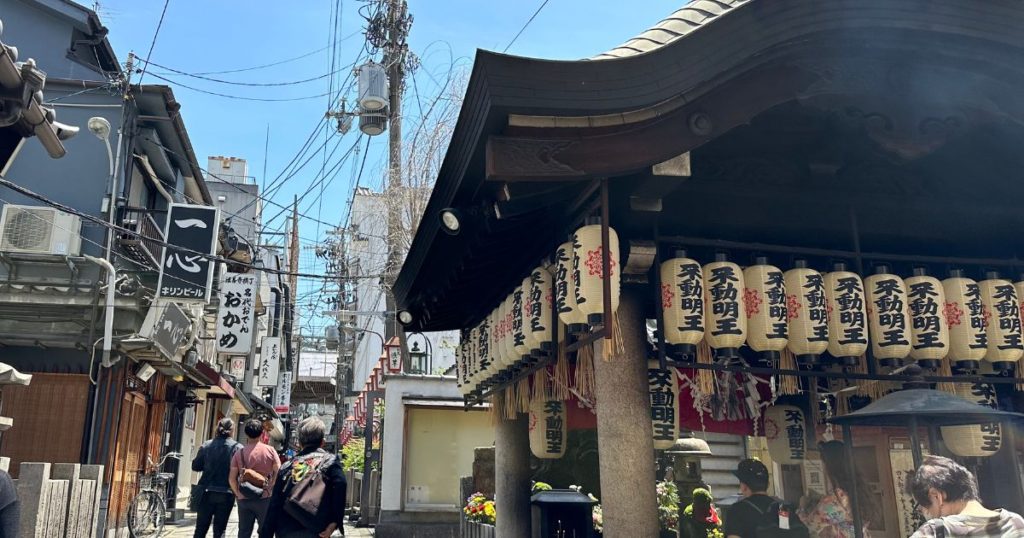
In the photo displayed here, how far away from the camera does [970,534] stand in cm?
410

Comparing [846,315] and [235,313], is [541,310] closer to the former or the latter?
[846,315]

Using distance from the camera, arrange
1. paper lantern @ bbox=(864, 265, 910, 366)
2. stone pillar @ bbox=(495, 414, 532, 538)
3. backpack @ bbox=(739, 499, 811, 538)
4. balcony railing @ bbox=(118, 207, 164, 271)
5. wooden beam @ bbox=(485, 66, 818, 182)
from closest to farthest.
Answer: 1. wooden beam @ bbox=(485, 66, 818, 182)
2. paper lantern @ bbox=(864, 265, 910, 366)
3. backpack @ bbox=(739, 499, 811, 538)
4. stone pillar @ bbox=(495, 414, 532, 538)
5. balcony railing @ bbox=(118, 207, 164, 271)

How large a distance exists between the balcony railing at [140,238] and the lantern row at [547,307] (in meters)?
10.3

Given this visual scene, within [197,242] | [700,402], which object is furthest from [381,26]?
[700,402]

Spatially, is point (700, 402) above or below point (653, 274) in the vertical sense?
below

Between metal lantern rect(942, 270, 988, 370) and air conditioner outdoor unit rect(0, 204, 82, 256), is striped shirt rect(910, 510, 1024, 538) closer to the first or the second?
metal lantern rect(942, 270, 988, 370)

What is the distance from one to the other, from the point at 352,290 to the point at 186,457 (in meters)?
14.2

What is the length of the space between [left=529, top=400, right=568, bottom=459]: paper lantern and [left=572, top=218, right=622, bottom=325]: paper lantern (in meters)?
3.49

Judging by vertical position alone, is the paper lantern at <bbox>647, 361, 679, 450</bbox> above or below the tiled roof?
below

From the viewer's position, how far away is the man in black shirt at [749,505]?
7.72 meters

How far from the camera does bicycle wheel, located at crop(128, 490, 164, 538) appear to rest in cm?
1557

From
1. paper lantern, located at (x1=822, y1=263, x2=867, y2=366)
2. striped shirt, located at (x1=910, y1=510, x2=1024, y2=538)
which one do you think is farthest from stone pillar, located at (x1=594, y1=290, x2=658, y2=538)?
striped shirt, located at (x1=910, y1=510, x2=1024, y2=538)

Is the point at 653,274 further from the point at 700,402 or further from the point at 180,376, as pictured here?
the point at 180,376

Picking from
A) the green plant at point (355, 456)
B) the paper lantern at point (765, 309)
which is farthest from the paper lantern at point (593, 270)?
the green plant at point (355, 456)
